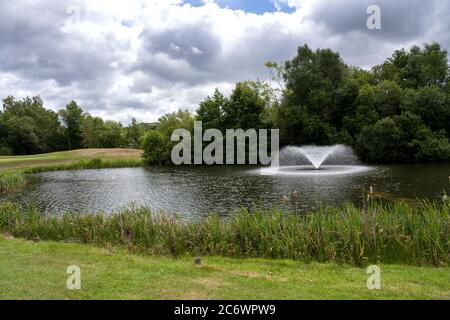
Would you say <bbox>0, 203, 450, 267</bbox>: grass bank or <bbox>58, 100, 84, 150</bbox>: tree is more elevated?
<bbox>58, 100, 84, 150</bbox>: tree

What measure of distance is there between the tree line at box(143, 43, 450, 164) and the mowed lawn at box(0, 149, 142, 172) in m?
9.09

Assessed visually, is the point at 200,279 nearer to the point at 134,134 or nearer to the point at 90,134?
the point at 90,134

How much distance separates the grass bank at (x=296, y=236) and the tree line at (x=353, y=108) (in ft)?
119

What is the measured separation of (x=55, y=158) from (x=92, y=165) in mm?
9342

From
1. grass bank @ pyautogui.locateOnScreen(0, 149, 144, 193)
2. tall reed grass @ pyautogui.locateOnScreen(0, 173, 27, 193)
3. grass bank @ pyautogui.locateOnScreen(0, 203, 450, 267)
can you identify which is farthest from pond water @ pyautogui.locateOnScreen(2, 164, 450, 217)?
grass bank @ pyautogui.locateOnScreen(0, 149, 144, 193)

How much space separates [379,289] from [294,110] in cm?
4624

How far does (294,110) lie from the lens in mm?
51688

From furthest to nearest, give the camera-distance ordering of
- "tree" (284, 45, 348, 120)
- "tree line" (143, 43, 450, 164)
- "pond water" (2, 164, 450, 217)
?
1. "tree" (284, 45, 348, 120)
2. "tree line" (143, 43, 450, 164)
3. "pond water" (2, 164, 450, 217)

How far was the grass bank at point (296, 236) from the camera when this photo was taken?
986 cm

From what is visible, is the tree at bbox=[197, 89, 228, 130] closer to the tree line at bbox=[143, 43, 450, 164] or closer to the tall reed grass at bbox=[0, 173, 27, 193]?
the tree line at bbox=[143, 43, 450, 164]

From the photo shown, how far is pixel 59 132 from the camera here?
8731cm

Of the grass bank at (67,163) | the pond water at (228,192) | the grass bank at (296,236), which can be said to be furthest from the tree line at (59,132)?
the grass bank at (296,236)

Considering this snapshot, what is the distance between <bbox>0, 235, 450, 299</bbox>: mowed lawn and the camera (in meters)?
6.70

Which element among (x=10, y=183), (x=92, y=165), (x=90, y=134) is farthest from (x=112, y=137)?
(x=10, y=183)
